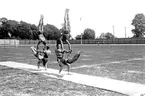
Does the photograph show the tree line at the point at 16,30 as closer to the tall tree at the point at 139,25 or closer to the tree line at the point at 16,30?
the tree line at the point at 16,30

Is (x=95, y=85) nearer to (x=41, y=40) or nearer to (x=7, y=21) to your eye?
(x=41, y=40)

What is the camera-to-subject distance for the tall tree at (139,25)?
84256mm

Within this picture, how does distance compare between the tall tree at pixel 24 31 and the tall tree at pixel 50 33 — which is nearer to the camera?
the tall tree at pixel 24 31

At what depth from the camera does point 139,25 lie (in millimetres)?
84500

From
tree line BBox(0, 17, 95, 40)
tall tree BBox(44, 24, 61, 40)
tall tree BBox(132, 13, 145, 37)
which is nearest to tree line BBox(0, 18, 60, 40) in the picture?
tree line BBox(0, 17, 95, 40)

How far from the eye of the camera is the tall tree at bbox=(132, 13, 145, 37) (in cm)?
8426

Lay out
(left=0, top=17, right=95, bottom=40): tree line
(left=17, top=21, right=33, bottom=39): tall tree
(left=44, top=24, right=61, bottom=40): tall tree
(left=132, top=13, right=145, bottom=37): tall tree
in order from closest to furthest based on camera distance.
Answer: (left=132, top=13, right=145, bottom=37): tall tree < (left=0, top=17, right=95, bottom=40): tree line < (left=17, top=21, right=33, bottom=39): tall tree < (left=44, top=24, right=61, bottom=40): tall tree

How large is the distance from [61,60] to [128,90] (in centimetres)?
380

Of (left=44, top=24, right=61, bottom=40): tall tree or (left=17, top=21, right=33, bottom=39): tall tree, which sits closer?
(left=17, top=21, right=33, bottom=39): tall tree

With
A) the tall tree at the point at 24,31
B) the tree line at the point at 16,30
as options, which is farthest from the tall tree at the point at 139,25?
the tall tree at the point at 24,31

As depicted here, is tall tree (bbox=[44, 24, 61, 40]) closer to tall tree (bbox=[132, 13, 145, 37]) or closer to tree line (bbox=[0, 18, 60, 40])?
tree line (bbox=[0, 18, 60, 40])

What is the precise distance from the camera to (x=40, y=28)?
34.9ft

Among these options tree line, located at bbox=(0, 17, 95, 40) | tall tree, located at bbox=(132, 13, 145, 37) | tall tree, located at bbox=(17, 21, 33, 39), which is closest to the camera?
tall tree, located at bbox=(132, 13, 145, 37)

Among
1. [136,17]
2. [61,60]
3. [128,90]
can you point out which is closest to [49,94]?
[128,90]
